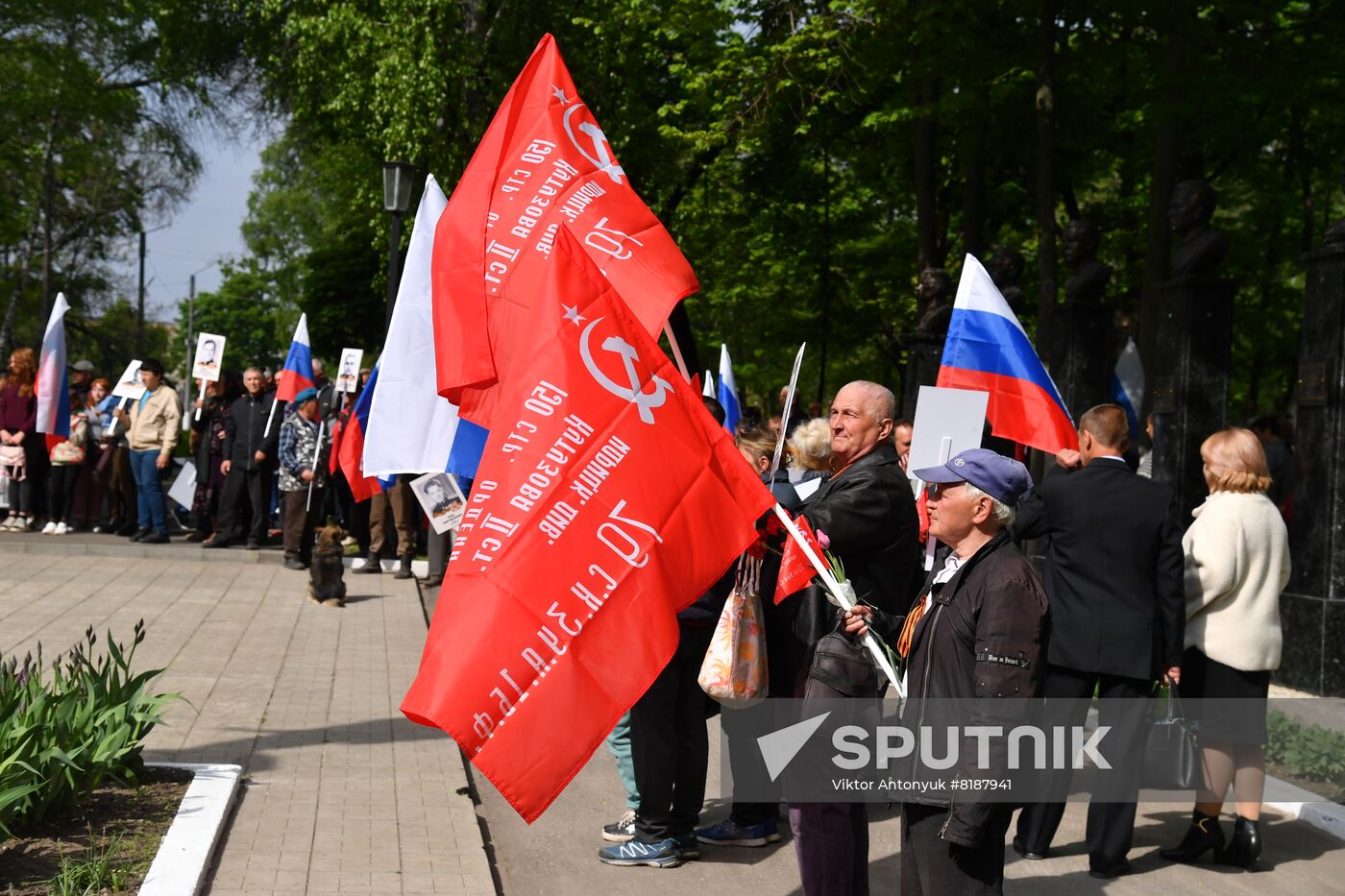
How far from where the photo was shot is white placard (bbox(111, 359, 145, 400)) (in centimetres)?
1720

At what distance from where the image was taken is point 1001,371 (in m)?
7.97

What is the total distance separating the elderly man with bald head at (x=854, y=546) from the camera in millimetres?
5094

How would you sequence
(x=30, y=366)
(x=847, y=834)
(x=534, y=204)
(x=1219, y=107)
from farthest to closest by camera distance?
(x=30, y=366) < (x=1219, y=107) < (x=534, y=204) < (x=847, y=834)

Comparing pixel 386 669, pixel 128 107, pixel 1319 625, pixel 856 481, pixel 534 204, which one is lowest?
pixel 386 669

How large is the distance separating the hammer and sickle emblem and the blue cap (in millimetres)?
905

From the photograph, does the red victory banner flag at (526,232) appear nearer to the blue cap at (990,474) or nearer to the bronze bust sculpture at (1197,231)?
the blue cap at (990,474)

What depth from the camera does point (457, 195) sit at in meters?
6.02

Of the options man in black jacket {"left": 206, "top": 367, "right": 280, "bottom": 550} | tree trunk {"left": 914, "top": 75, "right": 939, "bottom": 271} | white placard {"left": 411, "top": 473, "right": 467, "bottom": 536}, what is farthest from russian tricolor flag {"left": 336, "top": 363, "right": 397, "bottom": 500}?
tree trunk {"left": 914, "top": 75, "right": 939, "bottom": 271}

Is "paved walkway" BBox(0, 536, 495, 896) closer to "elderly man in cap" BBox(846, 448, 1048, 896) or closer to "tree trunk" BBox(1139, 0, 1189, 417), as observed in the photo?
"elderly man in cap" BBox(846, 448, 1048, 896)

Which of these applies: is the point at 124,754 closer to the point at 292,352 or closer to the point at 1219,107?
the point at 292,352

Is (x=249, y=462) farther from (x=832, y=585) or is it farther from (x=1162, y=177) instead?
(x=832, y=585)

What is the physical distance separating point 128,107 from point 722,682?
110 ft

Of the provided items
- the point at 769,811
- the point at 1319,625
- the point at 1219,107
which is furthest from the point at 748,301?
the point at 769,811

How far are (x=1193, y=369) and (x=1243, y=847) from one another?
575cm
